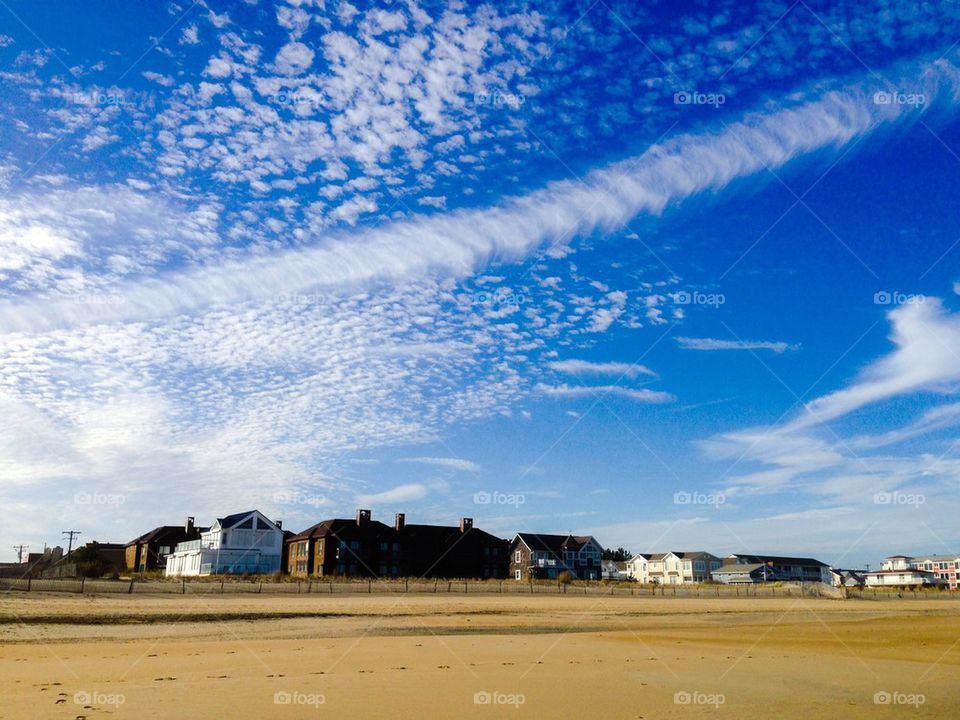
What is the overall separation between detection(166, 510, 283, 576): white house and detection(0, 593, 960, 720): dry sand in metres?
41.0

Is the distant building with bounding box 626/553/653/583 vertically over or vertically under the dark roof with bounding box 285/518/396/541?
under

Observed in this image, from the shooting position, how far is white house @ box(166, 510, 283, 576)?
262 ft

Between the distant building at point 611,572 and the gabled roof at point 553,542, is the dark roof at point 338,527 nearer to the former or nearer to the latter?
the gabled roof at point 553,542

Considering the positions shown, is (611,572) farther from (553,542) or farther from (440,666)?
(440,666)

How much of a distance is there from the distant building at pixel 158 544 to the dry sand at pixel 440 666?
205ft

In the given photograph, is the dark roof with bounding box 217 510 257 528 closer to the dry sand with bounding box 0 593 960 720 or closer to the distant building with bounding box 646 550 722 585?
the dry sand with bounding box 0 593 960 720

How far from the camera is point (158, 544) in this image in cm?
9850

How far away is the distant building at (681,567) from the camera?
440ft

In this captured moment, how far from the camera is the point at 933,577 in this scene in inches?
6614

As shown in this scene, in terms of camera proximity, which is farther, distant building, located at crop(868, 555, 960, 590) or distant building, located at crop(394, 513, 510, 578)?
distant building, located at crop(868, 555, 960, 590)

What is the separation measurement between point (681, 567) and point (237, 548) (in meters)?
84.9

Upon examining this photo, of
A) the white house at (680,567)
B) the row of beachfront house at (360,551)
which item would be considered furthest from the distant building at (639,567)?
the row of beachfront house at (360,551)

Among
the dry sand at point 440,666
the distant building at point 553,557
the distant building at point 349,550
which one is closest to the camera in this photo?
the dry sand at point 440,666

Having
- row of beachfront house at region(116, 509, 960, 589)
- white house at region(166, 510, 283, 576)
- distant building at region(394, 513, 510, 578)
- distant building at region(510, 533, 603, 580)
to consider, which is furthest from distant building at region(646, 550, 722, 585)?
white house at region(166, 510, 283, 576)
